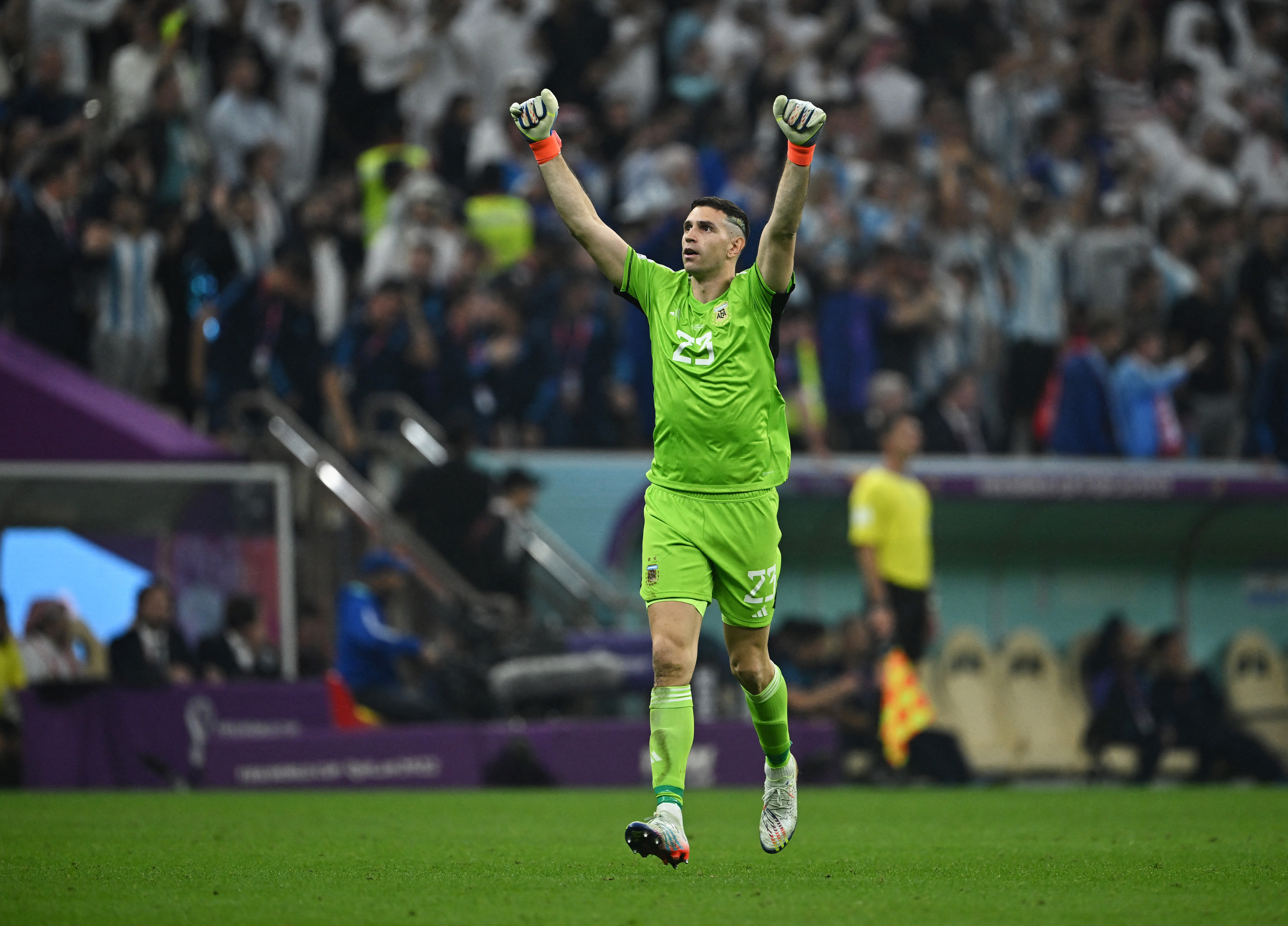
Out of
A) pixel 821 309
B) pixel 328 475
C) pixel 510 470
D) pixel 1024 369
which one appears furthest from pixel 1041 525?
pixel 328 475

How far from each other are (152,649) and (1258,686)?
11.7 m

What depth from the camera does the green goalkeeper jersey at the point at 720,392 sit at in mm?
7648

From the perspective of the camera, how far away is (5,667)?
1411 centimetres

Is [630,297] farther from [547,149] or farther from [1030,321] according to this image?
[1030,321]

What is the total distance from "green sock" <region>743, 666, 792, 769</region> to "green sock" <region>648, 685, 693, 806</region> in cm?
65

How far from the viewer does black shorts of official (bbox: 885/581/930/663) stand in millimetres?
14703

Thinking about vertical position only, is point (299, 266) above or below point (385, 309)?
above

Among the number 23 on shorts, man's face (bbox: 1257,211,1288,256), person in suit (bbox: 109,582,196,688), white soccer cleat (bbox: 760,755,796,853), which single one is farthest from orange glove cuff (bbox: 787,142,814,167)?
man's face (bbox: 1257,211,1288,256)

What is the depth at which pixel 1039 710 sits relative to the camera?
62.3 feet

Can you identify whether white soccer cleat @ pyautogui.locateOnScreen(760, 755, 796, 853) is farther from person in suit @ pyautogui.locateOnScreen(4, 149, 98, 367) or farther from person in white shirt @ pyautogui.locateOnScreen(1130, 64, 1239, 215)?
person in white shirt @ pyautogui.locateOnScreen(1130, 64, 1239, 215)

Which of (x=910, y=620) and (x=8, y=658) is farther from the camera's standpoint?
(x=910, y=620)

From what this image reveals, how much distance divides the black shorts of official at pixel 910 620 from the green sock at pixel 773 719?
22.0ft

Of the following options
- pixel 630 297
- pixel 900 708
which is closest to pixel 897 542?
pixel 900 708

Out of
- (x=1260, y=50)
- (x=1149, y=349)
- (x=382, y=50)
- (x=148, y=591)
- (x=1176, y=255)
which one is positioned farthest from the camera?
(x=1260, y=50)
